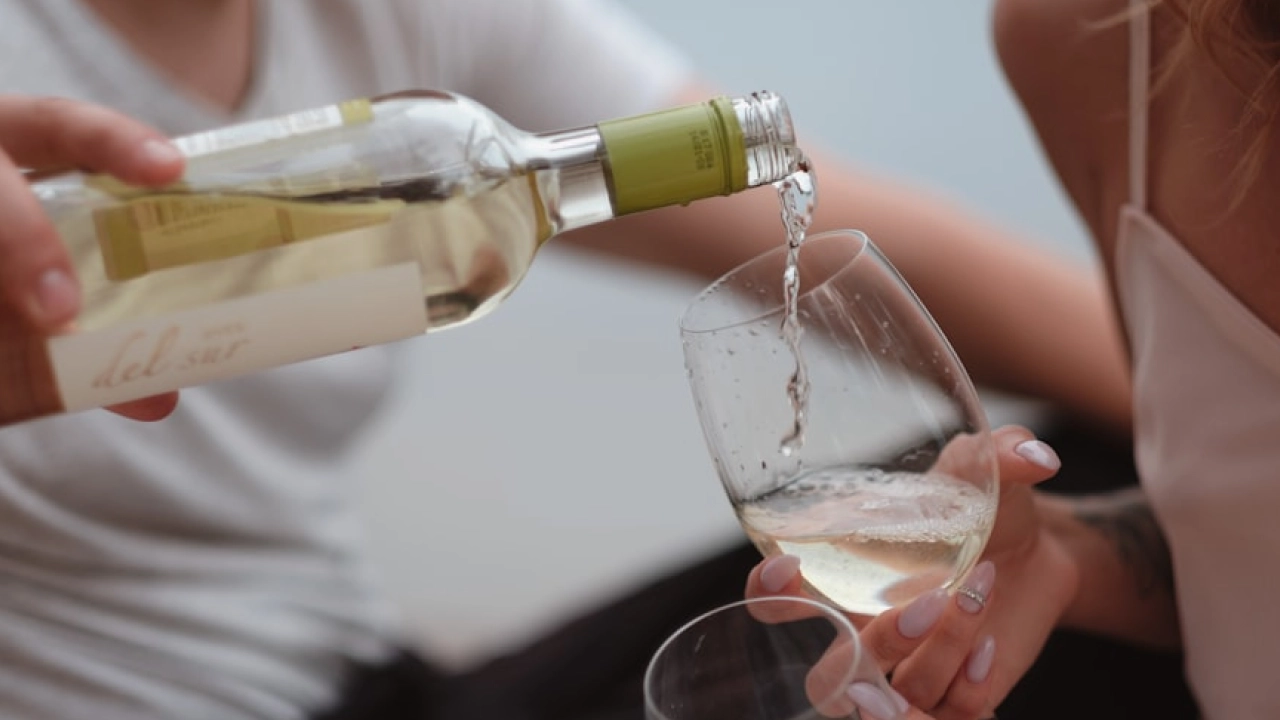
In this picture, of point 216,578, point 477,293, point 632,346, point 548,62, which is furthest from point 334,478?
point 632,346

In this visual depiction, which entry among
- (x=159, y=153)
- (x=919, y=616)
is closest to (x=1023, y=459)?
(x=919, y=616)

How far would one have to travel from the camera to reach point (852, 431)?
73 cm

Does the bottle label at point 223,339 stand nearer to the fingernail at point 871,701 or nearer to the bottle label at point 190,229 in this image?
the bottle label at point 190,229

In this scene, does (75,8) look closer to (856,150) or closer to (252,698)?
(252,698)

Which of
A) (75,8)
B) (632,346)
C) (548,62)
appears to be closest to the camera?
(75,8)

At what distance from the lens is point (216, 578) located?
1.16m

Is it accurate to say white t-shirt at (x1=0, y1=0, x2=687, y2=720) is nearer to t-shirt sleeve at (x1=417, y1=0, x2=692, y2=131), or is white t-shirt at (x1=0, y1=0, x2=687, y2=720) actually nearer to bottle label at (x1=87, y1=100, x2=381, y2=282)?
t-shirt sleeve at (x1=417, y1=0, x2=692, y2=131)

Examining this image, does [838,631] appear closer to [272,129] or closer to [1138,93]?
[272,129]

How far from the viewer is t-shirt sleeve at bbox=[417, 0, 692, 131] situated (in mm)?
1263

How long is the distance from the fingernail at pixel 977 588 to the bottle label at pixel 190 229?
0.36 meters

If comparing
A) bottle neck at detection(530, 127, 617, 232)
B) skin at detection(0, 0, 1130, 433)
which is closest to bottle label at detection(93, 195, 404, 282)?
bottle neck at detection(530, 127, 617, 232)

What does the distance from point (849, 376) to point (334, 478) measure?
0.70 m

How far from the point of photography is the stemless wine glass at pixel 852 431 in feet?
2.35

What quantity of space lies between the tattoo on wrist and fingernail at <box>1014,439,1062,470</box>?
283 millimetres
